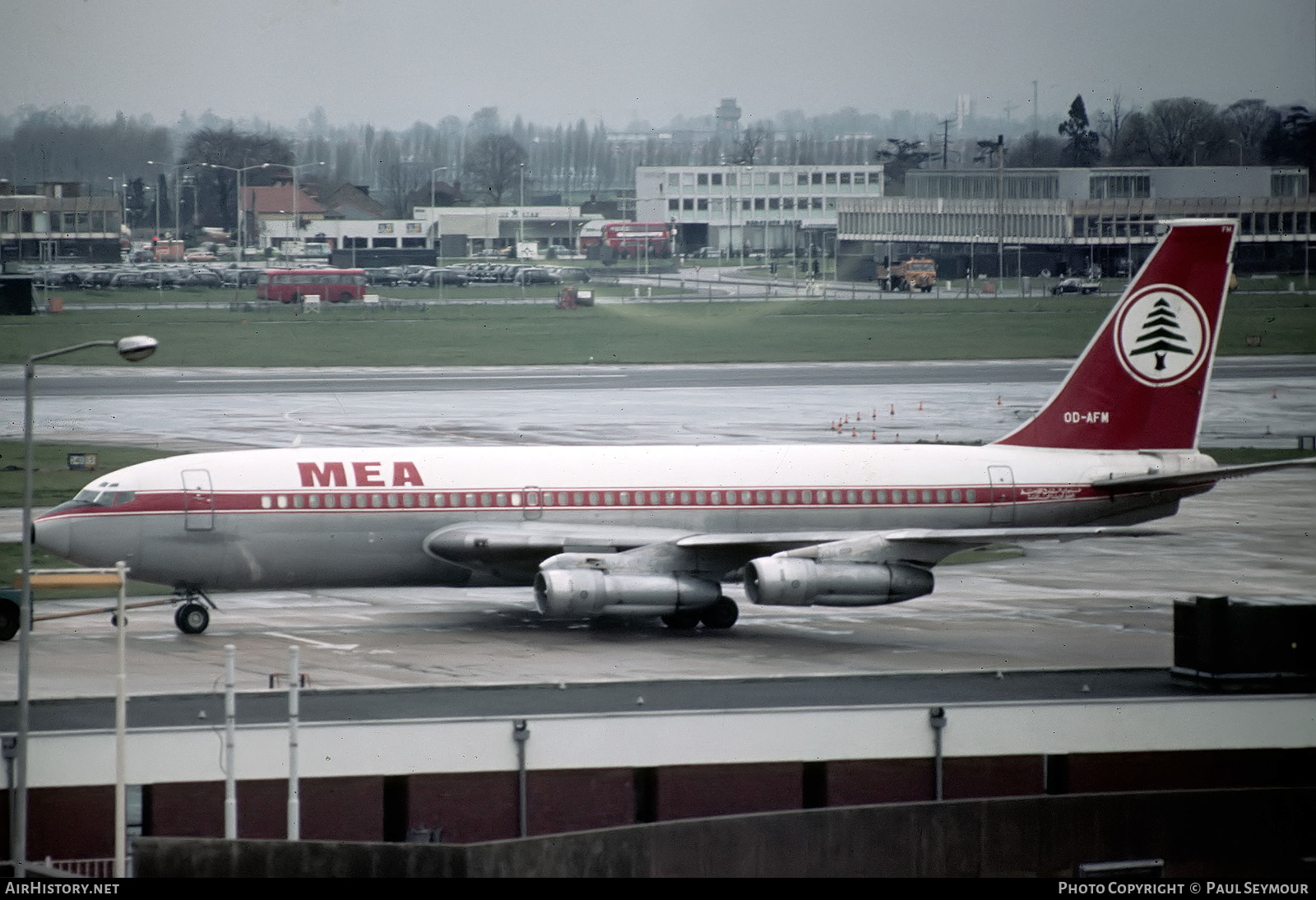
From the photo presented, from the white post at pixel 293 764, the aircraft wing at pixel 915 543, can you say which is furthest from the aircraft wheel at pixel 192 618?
the white post at pixel 293 764

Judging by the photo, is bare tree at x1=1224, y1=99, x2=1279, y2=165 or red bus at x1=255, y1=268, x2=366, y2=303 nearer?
bare tree at x1=1224, y1=99, x2=1279, y2=165

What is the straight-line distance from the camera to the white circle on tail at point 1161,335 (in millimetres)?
48250

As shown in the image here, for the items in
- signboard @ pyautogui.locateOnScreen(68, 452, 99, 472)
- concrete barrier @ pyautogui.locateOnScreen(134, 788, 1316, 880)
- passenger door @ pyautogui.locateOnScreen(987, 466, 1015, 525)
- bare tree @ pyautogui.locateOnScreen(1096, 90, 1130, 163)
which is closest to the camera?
concrete barrier @ pyautogui.locateOnScreen(134, 788, 1316, 880)

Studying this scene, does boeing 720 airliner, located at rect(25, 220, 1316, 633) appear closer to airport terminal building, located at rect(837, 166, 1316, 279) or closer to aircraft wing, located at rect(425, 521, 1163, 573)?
aircraft wing, located at rect(425, 521, 1163, 573)

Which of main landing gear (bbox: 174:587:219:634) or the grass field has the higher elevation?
the grass field

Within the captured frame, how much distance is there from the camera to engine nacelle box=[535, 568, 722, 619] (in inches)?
1593

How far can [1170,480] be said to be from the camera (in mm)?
45438

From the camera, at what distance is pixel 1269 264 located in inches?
5423

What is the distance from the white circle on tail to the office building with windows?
130678mm

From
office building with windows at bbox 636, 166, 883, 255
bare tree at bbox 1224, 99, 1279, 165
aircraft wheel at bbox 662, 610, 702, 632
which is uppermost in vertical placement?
bare tree at bbox 1224, 99, 1279, 165

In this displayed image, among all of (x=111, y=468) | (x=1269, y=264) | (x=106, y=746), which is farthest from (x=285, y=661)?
(x=1269, y=264)

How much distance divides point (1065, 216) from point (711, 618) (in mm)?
107898

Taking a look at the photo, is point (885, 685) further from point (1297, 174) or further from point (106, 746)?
point (1297, 174)

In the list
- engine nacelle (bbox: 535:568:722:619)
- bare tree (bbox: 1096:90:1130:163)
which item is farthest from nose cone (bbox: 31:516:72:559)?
bare tree (bbox: 1096:90:1130:163)
